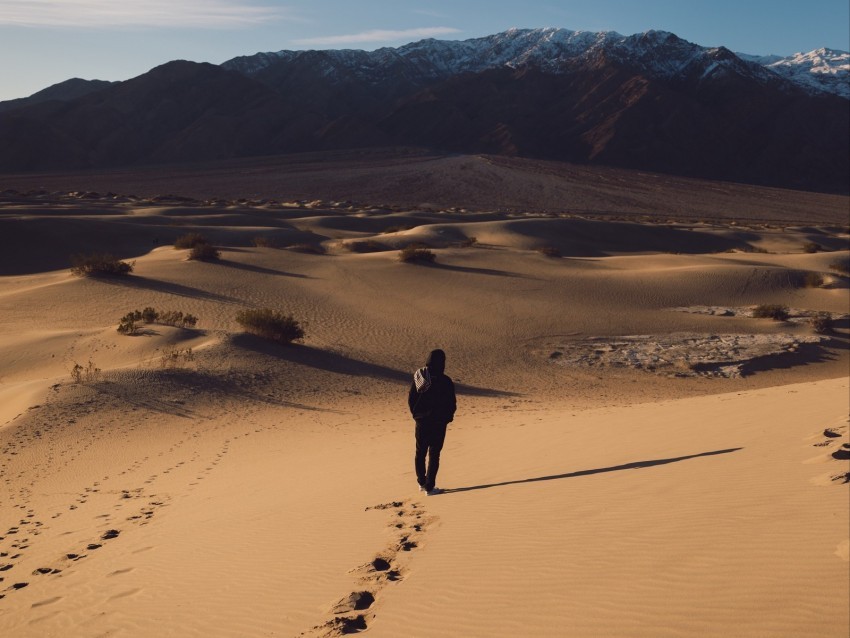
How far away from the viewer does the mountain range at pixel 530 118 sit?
115688 mm

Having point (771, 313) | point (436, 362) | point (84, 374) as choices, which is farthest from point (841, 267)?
point (436, 362)

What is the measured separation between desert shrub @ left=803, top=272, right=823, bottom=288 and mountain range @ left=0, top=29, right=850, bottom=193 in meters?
89.9

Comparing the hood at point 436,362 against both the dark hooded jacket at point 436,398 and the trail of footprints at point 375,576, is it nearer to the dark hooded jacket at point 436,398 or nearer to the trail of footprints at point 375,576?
the dark hooded jacket at point 436,398

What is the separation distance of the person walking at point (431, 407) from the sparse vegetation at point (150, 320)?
10.3 m

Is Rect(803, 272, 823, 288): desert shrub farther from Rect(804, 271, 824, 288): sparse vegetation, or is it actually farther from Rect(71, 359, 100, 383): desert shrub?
Rect(71, 359, 100, 383): desert shrub

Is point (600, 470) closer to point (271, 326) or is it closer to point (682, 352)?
point (271, 326)

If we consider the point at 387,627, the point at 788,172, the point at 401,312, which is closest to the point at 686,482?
the point at 387,627

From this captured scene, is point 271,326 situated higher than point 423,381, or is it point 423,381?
point 423,381

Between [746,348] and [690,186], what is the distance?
77.6 meters

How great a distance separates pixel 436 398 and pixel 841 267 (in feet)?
93.5

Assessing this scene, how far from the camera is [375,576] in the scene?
222 inches

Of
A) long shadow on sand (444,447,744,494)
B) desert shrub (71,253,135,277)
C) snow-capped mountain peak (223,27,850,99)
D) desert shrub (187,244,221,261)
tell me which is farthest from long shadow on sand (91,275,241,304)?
snow-capped mountain peak (223,27,850,99)

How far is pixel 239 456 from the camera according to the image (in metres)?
11.0

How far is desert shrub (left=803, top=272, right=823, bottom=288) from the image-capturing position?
27.9 meters
